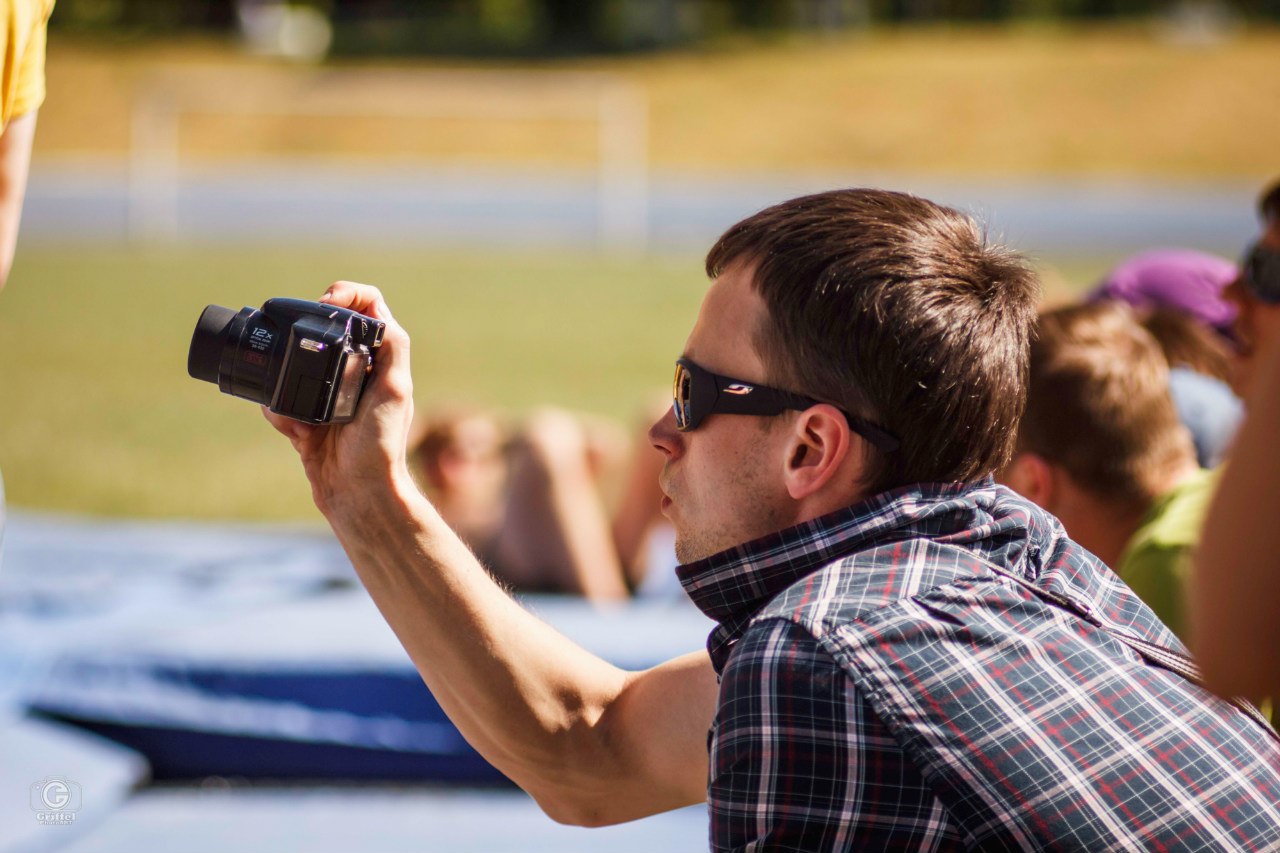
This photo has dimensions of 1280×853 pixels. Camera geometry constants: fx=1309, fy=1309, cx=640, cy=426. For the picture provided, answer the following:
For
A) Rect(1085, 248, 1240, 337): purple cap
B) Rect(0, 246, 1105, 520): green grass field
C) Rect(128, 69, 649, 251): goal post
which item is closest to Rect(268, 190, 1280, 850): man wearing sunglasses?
Rect(1085, 248, 1240, 337): purple cap

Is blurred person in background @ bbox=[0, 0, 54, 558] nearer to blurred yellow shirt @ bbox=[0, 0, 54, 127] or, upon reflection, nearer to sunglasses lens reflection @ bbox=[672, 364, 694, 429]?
blurred yellow shirt @ bbox=[0, 0, 54, 127]

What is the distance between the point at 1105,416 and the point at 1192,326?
3.70 feet

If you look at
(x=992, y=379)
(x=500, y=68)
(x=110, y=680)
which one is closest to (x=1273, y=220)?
(x=992, y=379)

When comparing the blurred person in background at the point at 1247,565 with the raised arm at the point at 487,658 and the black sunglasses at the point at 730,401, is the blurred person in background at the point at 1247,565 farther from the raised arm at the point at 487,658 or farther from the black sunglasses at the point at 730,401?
the raised arm at the point at 487,658

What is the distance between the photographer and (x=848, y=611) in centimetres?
142

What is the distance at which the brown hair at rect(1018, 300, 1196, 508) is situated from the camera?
2754 millimetres

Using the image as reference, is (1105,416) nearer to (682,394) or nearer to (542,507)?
(682,394)

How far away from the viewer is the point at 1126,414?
275 cm

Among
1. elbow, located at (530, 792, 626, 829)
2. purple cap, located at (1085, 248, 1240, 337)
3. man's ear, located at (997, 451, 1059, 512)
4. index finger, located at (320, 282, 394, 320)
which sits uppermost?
index finger, located at (320, 282, 394, 320)

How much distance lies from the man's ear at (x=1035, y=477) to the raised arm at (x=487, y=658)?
43.8 inches

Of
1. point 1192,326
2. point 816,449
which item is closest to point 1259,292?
point 1192,326

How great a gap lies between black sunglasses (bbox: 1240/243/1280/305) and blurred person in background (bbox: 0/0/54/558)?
236 centimetres

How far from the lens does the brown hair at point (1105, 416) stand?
2754mm

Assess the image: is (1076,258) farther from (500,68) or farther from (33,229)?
(500,68)
